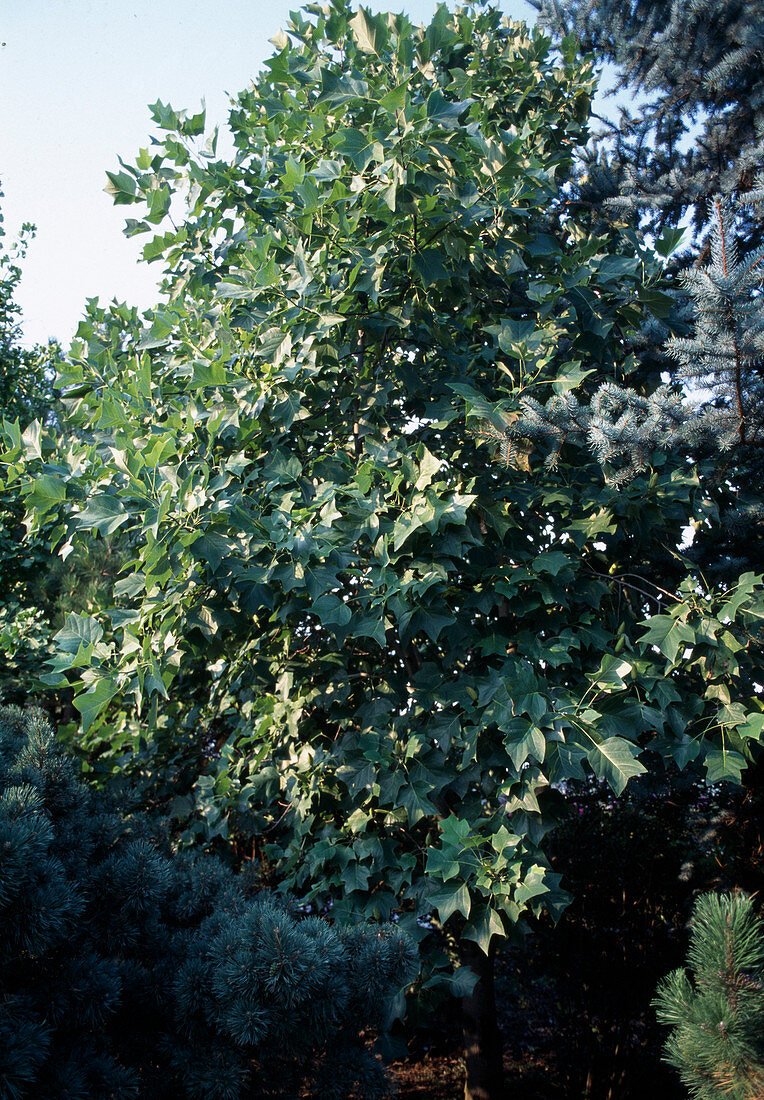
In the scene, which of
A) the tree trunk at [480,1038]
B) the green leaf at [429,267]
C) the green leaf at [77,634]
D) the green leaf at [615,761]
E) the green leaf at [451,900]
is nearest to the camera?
the green leaf at [615,761]

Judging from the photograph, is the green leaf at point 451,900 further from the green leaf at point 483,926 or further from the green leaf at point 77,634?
the green leaf at point 77,634

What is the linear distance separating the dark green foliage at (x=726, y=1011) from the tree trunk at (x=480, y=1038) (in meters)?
2.20

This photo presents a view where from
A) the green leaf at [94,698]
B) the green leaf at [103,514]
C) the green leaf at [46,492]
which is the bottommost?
the green leaf at [94,698]

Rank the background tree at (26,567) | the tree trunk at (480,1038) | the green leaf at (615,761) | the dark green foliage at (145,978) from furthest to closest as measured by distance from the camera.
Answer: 1. the background tree at (26,567)
2. the tree trunk at (480,1038)
3. the green leaf at (615,761)
4. the dark green foliage at (145,978)

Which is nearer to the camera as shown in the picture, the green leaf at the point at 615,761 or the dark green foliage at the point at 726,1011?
the dark green foliage at the point at 726,1011

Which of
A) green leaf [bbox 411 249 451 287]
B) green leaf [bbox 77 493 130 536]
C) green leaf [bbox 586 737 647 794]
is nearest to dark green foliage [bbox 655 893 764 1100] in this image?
green leaf [bbox 586 737 647 794]

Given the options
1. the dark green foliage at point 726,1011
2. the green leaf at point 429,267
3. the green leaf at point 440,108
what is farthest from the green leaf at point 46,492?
the dark green foliage at point 726,1011

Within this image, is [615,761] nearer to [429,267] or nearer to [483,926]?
[483,926]

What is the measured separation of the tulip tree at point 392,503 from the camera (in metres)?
2.74

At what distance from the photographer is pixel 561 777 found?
2.79m

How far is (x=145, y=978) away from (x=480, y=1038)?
2.56m

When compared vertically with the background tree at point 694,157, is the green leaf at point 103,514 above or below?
below

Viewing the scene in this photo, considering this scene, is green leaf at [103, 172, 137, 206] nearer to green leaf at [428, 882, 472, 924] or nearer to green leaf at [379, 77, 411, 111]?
green leaf at [379, 77, 411, 111]

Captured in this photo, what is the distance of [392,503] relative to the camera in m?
2.89
